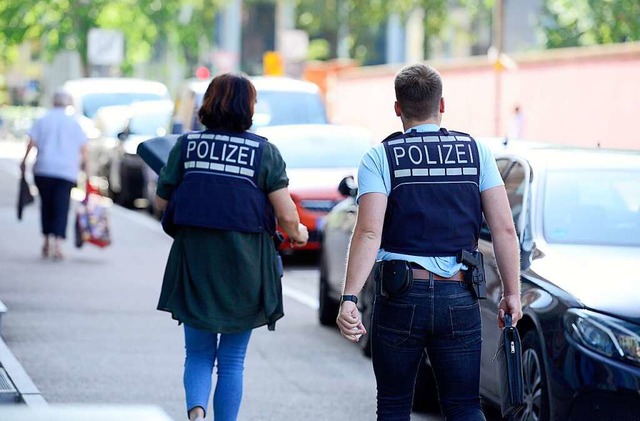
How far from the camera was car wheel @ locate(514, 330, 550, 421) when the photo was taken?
6.80 metres

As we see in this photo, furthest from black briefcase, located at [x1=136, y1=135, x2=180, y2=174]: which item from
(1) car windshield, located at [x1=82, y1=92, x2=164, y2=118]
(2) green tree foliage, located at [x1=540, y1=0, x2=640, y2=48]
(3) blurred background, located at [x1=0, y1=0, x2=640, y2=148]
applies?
(2) green tree foliage, located at [x1=540, y1=0, x2=640, y2=48]

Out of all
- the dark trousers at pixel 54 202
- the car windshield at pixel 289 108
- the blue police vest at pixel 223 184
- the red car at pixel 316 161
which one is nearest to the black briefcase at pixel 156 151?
the blue police vest at pixel 223 184

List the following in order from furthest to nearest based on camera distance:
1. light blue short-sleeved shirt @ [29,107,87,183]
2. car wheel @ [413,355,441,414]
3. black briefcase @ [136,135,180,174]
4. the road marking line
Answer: light blue short-sleeved shirt @ [29,107,87,183] → the road marking line → car wheel @ [413,355,441,414] → black briefcase @ [136,135,180,174]

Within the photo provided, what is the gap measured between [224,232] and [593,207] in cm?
242

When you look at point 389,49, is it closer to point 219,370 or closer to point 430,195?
point 219,370

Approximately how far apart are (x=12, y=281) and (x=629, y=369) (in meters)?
8.54

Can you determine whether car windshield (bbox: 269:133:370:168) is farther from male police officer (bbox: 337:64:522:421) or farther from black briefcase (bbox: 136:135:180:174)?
male police officer (bbox: 337:64:522:421)

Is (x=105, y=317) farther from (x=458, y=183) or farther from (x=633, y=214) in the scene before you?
(x=458, y=183)

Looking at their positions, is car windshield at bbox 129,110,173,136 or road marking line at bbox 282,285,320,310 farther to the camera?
car windshield at bbox 129,110,173,136

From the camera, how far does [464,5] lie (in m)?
57.7

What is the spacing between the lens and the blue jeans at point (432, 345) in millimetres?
5277

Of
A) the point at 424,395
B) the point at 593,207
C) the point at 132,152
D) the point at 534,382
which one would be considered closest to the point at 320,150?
the point at 132,152

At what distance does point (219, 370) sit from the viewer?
6.43m

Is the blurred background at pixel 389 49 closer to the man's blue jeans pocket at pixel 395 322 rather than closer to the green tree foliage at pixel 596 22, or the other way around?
the green tree foliage at pixel 596 22
